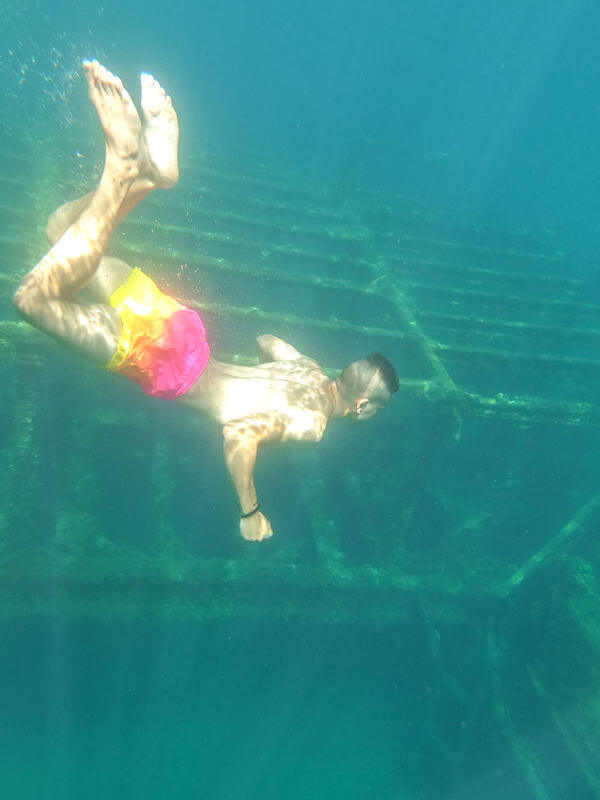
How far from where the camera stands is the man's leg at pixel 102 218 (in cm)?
305

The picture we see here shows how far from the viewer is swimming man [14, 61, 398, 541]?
10.2ft

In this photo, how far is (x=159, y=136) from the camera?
3.54 m

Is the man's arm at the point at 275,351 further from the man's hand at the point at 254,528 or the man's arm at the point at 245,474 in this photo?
the man's hand at the point at 254,528

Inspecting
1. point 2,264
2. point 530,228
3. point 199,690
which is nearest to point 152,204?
point 2,264

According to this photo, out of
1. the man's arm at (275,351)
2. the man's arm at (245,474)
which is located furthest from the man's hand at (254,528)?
the man's arm at (275,351)

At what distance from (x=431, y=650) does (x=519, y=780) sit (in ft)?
4.03

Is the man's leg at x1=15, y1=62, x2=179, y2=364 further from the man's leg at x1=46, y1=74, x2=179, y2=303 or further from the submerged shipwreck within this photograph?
the submerged shipwreck

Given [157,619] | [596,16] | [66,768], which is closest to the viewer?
[66,768]

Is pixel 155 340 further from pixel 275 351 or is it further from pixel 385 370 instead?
pixel 385 370

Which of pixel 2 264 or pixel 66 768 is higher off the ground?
pixel 2 264

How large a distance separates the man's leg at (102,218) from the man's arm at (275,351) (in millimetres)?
1500

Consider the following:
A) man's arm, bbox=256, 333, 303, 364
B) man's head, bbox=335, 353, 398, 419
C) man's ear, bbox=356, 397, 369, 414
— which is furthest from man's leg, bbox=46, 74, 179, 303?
man's ear, bbox=356, 397, 369, 414

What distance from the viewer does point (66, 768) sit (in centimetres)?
359

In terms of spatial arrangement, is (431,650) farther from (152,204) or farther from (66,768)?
(152,204)
